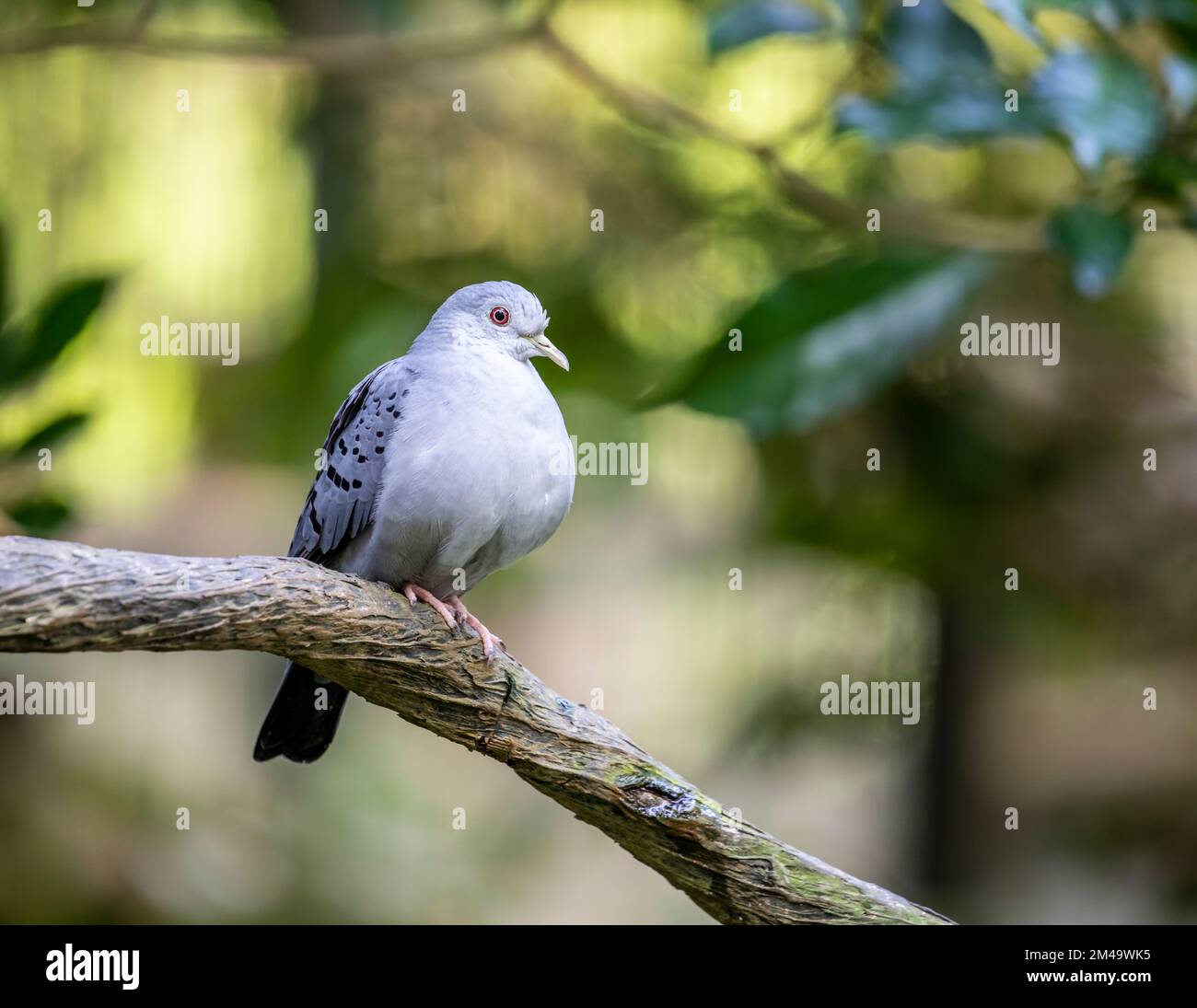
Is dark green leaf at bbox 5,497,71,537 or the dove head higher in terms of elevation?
the dove head

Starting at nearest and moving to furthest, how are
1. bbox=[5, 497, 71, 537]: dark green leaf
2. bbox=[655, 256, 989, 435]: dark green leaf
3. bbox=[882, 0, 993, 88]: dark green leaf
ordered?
1. bbox=[5, 497, 71, 537]: dark green leaf
2. bbox=[655, 256, 989, 435]: dark green leaf
3. bbox=[882, 0, 993, 88]: dark green leaf

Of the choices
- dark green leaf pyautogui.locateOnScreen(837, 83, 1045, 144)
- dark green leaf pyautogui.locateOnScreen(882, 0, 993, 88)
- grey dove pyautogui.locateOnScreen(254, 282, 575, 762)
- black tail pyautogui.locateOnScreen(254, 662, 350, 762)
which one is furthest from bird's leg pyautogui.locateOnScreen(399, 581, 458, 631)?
dark green leaf pyautogui.locateOnScreen(882, 0, 993, 88)

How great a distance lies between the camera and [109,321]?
602cm

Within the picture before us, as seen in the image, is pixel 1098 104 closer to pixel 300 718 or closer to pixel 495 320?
pixel 495 320

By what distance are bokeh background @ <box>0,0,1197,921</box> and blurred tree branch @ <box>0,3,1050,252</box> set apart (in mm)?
99

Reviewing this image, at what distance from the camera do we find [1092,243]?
386cm

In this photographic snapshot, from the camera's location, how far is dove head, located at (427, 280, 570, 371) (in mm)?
3244

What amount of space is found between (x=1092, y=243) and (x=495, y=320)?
6.27ft

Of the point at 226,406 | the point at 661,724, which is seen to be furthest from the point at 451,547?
the point at 661,724

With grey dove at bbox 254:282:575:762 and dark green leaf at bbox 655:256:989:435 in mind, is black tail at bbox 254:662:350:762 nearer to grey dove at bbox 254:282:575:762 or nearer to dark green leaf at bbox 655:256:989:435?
grey dove at bbox 254:282:575:762

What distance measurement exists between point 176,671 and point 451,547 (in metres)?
4.90

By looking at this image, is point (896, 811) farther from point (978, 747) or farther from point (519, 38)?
point (519, 38)

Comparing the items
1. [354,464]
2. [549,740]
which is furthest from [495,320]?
[549,740]
